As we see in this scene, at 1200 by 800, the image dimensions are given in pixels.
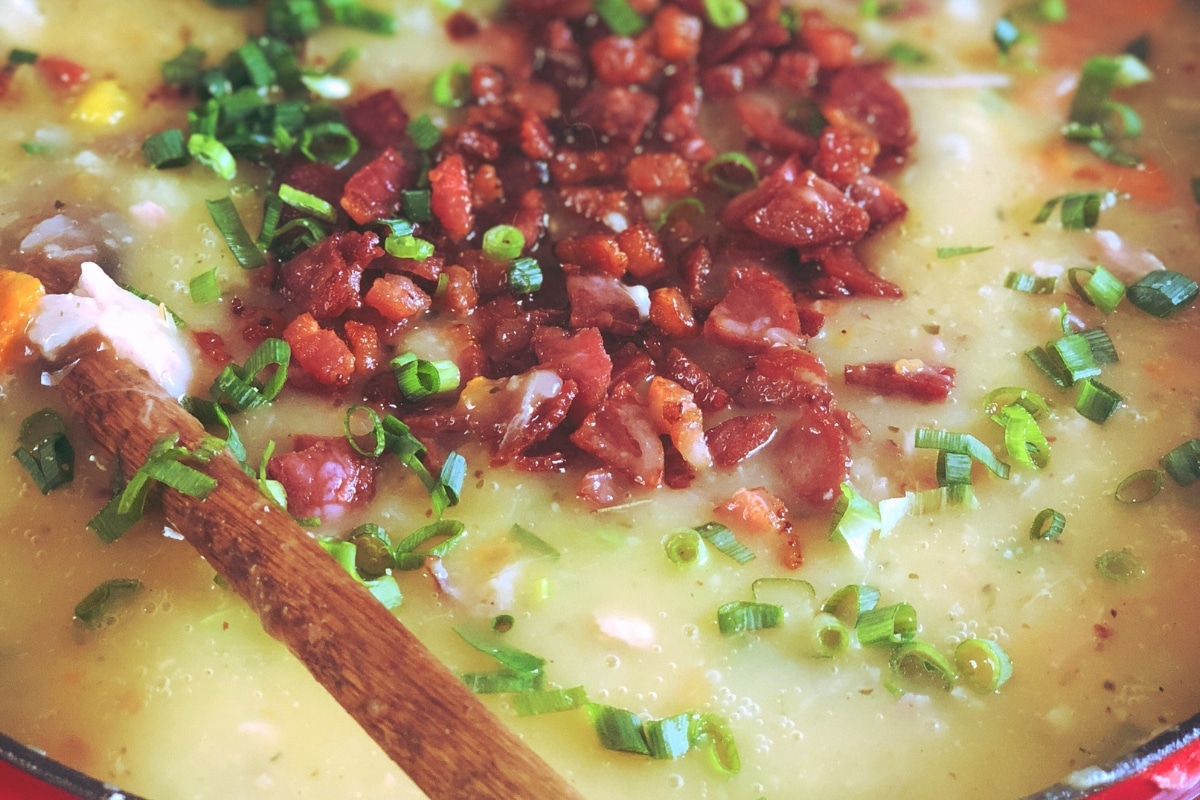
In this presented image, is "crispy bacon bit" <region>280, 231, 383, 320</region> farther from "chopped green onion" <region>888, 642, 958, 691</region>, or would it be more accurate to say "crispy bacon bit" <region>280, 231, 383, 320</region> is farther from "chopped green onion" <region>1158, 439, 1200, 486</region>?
"chopped green onion" <region>1158, 439, 1200, 486</region>

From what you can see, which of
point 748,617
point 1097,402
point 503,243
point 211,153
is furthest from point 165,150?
point 1097,402

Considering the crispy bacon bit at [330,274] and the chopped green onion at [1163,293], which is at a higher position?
the crispy bacon bit at [330,274]

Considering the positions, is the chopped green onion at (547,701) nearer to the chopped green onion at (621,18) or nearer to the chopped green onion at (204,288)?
the chopped green onion at (204,288)


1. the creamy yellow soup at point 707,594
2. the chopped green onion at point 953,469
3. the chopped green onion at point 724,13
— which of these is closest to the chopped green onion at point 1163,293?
the creamy yellow soup at point 707,594

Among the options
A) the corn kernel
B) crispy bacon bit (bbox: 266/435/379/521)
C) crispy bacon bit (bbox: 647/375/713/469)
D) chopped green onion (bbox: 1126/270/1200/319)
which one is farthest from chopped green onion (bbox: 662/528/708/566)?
the corn kernel

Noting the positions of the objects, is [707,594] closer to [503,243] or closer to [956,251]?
[503,243]

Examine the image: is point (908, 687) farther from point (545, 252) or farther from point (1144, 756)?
point (545, 252)
